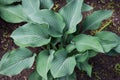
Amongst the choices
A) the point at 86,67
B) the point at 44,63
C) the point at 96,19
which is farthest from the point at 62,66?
the point at 96,19

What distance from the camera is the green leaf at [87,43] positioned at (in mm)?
2420

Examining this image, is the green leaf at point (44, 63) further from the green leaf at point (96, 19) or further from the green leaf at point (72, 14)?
the green leaf at point (96, 19)

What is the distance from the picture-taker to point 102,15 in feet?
8.84

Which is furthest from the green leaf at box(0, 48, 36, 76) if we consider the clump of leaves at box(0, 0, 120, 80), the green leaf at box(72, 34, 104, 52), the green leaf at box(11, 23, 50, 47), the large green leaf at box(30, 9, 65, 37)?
Answer: the green leaf at box(72, 34, 104, 52)

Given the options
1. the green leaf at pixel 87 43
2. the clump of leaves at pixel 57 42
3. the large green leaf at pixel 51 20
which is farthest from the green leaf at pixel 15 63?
the green leaf at pixel 87 43

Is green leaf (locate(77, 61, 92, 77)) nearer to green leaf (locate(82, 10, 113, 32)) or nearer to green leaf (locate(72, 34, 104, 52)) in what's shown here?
green leaf (locate(72, 34, 104, 52))

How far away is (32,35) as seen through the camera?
8.40 feet

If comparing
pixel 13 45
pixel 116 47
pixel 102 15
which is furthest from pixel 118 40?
pixel 13 45

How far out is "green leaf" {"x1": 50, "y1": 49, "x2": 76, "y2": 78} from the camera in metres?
2.42

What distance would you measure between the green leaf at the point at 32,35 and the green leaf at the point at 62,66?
176mm

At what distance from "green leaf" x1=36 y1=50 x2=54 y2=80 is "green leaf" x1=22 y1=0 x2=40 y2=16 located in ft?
1.25

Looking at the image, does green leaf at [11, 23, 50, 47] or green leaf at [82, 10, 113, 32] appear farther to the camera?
green leaf at [82, 10, 113, 32]

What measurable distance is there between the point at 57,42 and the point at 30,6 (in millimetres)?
389

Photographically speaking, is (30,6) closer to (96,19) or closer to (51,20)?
(51,20)
